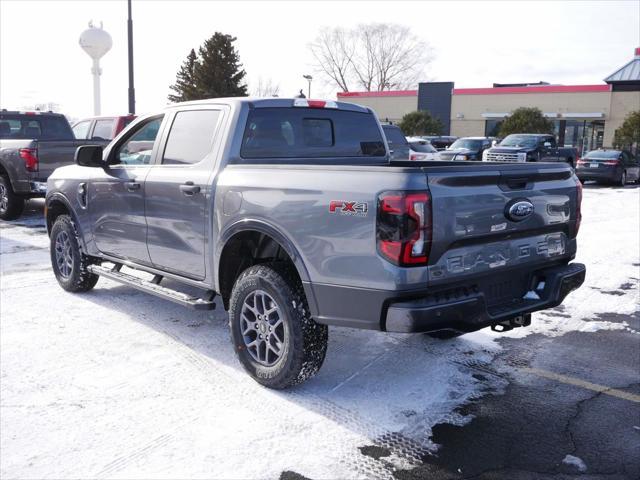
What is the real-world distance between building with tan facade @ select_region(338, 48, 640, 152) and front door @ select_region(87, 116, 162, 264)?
44.2 metres

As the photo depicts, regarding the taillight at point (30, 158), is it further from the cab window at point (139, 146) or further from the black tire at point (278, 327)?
the black tire at point (278, 327)

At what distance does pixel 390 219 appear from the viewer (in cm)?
325

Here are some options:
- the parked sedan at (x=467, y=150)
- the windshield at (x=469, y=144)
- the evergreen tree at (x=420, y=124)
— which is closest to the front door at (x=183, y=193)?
the parked sedan at (x=467, y=150)

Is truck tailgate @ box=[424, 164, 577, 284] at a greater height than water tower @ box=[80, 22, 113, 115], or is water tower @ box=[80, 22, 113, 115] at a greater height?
water tower @ box=[80, 22, 113, 115]

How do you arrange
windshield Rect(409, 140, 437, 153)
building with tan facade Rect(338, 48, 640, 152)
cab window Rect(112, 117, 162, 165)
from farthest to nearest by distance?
building with tan facade Rect(338, 48, 640, 152) < windshield Rect(409, 140, 437, 153) < cab window Rect(112, 117, 162, 165)

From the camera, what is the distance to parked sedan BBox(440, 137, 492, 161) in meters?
22.7

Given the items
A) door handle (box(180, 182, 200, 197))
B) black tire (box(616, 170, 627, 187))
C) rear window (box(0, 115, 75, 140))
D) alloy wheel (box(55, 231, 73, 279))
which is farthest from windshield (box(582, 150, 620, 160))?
door handle (box(180, 182, 200, 197))

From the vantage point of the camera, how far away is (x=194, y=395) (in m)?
3.95

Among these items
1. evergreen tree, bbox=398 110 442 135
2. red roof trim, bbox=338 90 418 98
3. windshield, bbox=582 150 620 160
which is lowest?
windshield, bbox=582 150 620 160

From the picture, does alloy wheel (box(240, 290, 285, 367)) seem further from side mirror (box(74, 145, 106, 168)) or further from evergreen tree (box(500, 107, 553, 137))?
evergreen tree (box(500, 107, 553, 137))

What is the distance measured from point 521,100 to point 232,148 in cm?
4612

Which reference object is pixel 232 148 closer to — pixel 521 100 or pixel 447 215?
pixel 447 215

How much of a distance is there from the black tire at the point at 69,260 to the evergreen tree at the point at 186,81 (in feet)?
132

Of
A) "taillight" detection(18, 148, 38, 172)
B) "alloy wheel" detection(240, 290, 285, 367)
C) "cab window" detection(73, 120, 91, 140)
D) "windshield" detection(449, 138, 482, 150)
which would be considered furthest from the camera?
"windshield" detection(449, 138, 482, 150)
